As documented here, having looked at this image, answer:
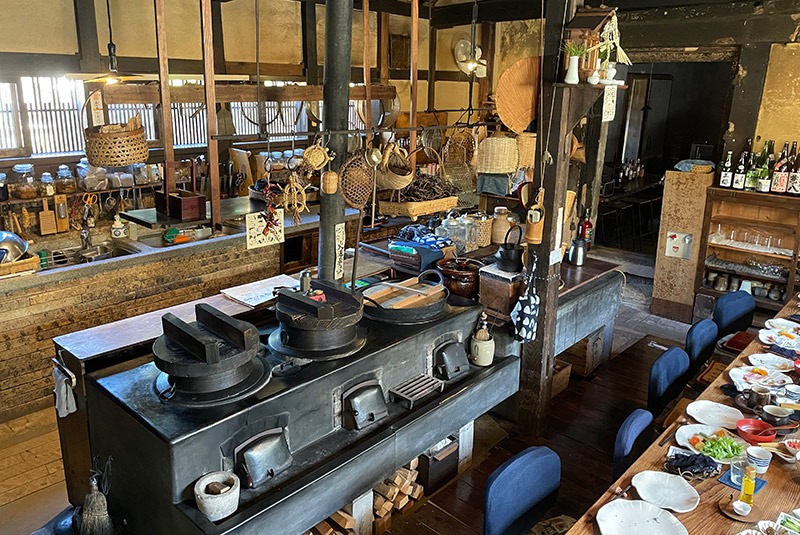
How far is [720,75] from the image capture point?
13008 mm

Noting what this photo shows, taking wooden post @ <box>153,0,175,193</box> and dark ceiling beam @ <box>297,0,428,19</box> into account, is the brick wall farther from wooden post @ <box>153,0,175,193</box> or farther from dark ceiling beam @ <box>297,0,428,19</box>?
dark ceiling beam @ <box>297,0,428,19</box>

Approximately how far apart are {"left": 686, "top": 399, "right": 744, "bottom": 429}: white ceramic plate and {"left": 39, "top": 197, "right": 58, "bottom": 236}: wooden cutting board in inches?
271

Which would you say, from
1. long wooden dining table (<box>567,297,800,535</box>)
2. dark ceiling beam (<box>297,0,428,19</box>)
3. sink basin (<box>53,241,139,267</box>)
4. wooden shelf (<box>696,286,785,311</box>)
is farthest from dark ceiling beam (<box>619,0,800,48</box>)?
sink basin (<box>53,241,139,267</box>)

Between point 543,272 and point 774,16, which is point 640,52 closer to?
point 774,16

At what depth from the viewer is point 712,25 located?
277 inches

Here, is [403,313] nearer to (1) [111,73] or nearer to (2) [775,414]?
(2) [775,414]

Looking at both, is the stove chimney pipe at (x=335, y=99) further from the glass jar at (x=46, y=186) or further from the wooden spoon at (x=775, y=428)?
the glass jar at (x=46, y=186)

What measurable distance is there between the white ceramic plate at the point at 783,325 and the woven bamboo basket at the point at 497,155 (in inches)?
101

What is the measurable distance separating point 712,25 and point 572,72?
12.8 feet

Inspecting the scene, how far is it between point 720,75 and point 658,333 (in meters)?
8.31

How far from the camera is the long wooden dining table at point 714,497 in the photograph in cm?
278

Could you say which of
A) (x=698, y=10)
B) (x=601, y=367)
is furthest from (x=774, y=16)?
(x=601, y=367)

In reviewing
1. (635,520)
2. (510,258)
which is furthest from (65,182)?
(635,520)

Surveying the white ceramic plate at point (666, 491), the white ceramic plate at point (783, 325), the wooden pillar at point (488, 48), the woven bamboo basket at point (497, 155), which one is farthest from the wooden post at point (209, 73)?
the wooden pillar at point (488, 48)
